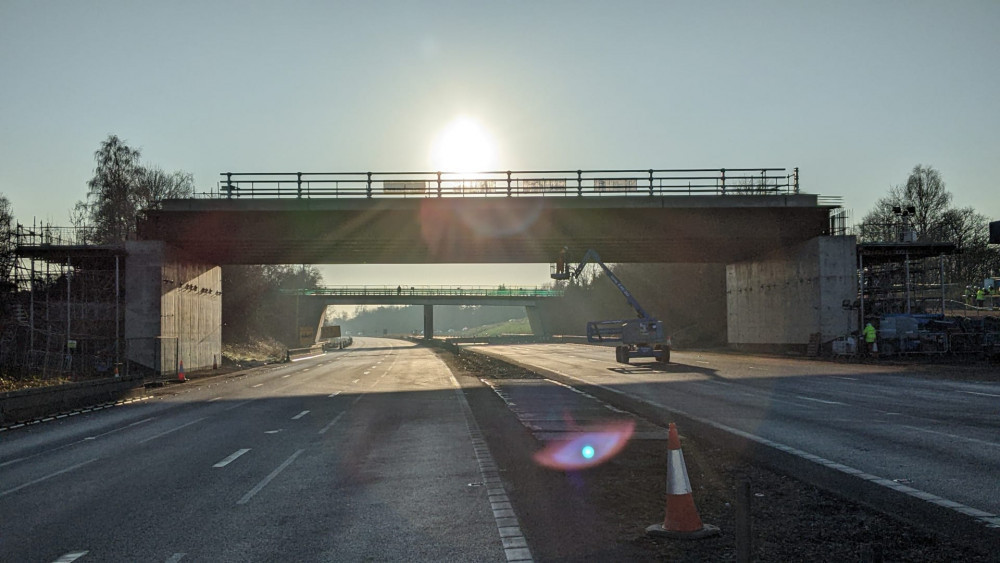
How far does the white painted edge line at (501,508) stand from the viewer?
761cm

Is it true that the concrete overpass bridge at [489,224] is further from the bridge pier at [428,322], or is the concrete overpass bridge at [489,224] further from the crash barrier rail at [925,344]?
the bridge pier at [428,322]

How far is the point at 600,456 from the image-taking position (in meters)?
13.2

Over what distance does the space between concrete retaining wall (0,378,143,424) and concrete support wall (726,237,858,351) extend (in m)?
32.1


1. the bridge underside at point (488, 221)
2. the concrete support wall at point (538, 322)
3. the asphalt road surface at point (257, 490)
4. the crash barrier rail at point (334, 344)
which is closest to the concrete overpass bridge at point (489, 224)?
the bridge underside at point (488, 221)

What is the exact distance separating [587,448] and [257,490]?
564 centimetres

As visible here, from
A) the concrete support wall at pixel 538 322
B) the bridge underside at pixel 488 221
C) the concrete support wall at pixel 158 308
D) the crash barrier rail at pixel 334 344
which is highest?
the bridge underside at pixel 488 221

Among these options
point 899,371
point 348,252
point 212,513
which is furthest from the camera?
point 348,252

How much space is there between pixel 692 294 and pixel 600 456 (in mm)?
76356

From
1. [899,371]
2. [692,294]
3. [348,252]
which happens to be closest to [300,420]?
[899,371]

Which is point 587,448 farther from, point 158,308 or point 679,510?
point 158,308

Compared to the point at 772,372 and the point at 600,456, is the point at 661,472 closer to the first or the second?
the point at 600,456

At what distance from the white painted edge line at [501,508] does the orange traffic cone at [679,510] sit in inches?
52.2

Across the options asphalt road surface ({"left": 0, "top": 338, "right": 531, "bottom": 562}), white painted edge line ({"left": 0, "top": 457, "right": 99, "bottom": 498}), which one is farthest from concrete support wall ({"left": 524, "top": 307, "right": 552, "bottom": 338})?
white painted edge line ({"left": 0, "top": 457, "right": 99, "bottom": 498})

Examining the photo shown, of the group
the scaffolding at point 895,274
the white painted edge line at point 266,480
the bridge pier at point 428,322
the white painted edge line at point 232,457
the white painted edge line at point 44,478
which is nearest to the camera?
the white painted edge line at point 266,480
